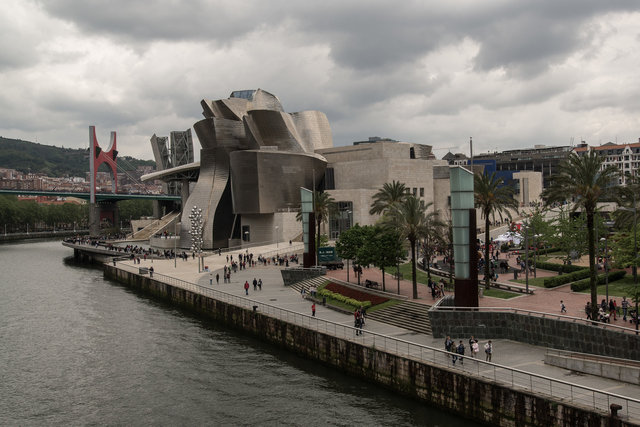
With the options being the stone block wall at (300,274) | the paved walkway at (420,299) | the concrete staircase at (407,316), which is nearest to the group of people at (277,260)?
the paved walkway at (420,299)

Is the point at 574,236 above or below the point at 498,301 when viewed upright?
above

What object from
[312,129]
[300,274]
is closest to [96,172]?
[312,129]

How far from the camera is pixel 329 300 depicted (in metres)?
38.5

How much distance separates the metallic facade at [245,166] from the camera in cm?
8362

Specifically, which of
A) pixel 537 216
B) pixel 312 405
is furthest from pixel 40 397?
pixel 537 216

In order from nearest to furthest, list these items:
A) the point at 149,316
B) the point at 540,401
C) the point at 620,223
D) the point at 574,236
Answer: the point at 540,401, the point at 620,223, the point at 149,316, the point at 574,236

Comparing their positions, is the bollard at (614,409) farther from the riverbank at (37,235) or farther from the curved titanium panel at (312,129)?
the riverbank at (37,235)

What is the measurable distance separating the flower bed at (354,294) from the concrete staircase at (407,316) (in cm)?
191

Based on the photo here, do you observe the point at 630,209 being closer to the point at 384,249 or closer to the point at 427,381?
the point at 384,249

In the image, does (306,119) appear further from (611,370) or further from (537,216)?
(611,370)

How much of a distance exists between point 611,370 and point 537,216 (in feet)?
120

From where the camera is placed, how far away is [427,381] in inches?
915

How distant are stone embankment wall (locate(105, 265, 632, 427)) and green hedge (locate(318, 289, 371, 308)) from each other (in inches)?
193

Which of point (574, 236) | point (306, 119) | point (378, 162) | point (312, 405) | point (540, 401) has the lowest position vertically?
point (312, 405)
